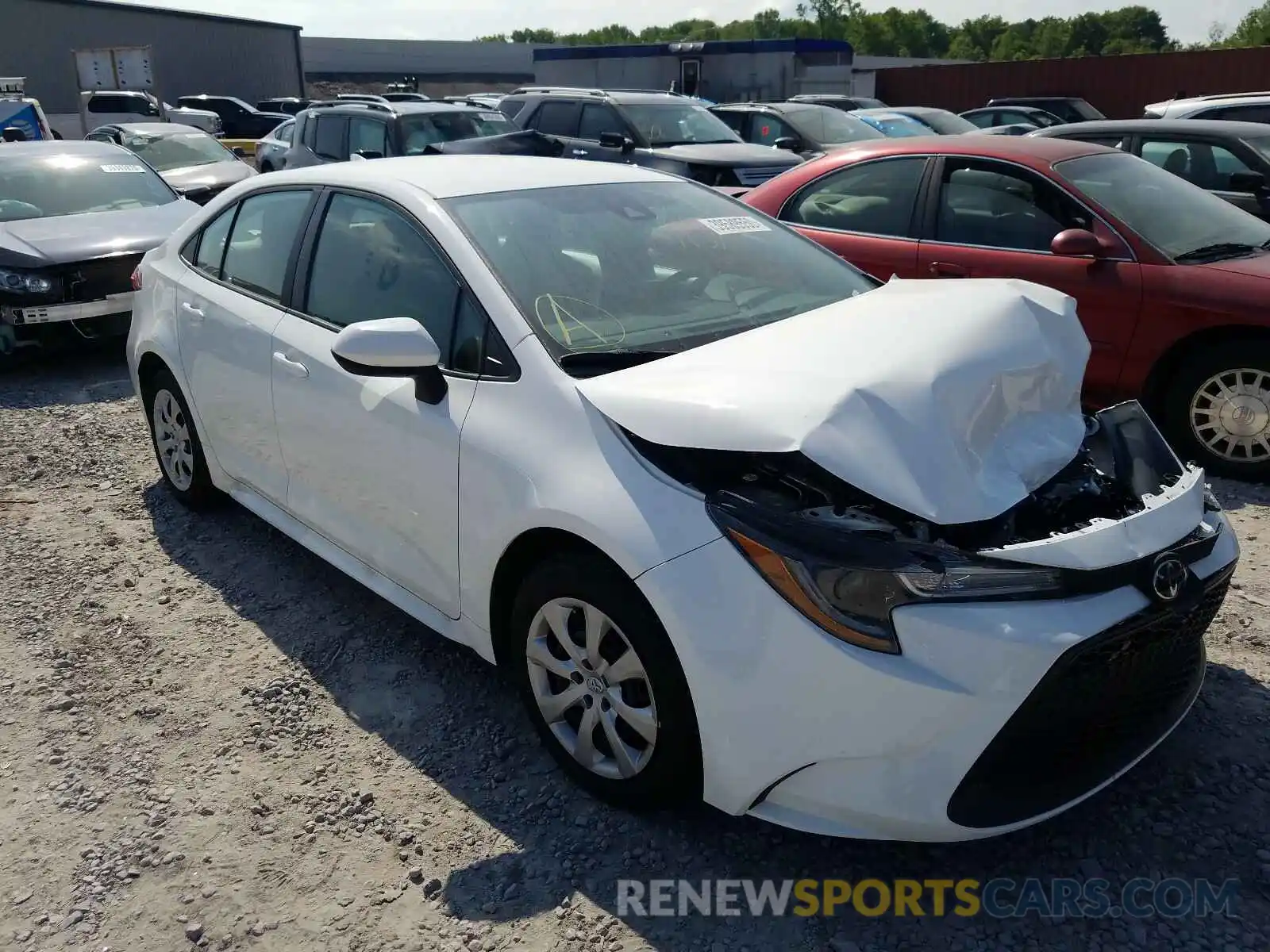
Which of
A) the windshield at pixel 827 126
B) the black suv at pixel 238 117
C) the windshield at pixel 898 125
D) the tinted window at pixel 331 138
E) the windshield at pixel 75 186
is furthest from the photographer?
the black suv at pixel 238 117

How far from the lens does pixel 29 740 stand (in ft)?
10.7

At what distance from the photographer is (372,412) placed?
325cm

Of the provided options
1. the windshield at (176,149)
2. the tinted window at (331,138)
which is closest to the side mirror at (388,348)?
the tinted window at (331,138)

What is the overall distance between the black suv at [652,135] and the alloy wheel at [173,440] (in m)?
7.18

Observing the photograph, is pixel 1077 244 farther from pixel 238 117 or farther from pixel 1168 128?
pixel 238 117

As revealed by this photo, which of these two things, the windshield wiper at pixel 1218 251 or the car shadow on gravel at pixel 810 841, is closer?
the car shadow on gravel at pixel 810 841

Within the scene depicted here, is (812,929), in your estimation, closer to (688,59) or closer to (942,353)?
(942,353)

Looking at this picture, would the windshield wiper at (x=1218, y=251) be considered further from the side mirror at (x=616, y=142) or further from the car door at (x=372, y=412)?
the side mirror at (x=616, y=142)

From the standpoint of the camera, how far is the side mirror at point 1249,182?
728cm

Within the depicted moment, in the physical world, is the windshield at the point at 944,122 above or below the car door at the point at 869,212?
below

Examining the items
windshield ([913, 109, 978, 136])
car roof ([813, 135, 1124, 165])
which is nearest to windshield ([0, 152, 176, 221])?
car roof ([813, 135, 1124, 165])

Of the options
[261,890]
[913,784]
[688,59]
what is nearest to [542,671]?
[261,890]

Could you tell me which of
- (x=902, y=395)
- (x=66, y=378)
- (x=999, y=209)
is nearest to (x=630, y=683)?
(x=902, y=395)

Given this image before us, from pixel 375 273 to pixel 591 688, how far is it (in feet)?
5.30
